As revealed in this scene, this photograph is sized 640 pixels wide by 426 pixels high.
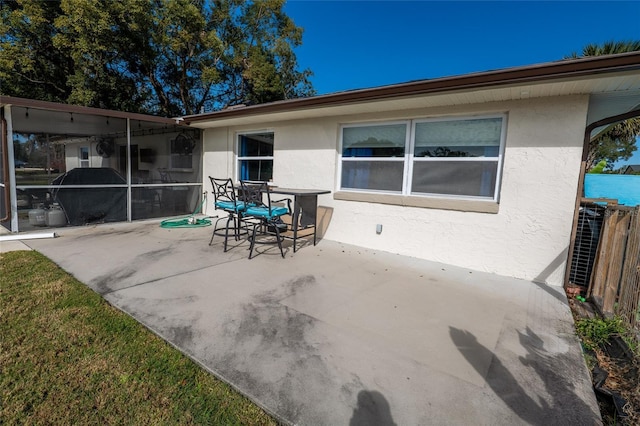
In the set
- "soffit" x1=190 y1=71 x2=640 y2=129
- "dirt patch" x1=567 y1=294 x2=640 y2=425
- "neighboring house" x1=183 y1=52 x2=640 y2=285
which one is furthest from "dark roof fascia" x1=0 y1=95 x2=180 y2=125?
"dirt patch" x1=567 y1=294 x2=640 y2=425

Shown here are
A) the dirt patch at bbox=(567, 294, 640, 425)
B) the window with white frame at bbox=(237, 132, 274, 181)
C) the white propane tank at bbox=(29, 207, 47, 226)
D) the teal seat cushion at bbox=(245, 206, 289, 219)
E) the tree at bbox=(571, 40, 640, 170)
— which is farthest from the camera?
the tree at bbox=(571, 40, 640, 170)

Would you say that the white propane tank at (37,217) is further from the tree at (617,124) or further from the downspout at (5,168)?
the tree at (617,124)

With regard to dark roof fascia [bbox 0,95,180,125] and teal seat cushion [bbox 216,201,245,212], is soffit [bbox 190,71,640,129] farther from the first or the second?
dark roof fascia [bbox 0,95,180,125]

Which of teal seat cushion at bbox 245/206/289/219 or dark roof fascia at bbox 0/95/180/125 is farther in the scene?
dark roof fascia at bbox 0/95/180/125

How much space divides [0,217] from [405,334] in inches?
295

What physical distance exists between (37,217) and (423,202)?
22.8ft

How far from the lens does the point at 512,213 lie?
4.00m

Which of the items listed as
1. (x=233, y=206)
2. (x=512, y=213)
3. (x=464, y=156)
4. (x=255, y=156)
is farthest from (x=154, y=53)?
(x=512, y=213)

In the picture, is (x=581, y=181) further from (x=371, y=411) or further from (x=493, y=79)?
Result: (x=371, y=411)

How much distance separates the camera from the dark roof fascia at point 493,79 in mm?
2705

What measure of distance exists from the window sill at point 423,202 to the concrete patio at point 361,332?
35.4 inches

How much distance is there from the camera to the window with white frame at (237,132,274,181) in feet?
22.3

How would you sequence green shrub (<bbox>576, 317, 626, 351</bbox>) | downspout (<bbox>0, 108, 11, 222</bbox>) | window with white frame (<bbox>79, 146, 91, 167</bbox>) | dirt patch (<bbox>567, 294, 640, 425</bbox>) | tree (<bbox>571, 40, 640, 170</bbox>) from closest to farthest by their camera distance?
1. dirt patch (<bbox>567, 294, 640, 425</bbox>)
2. green shrub (<bbox>576, 317, 626, 351</bbox>)
3. downspout (<bbox>0, 108, 11, 222</bbox>)
4. window with white frame (<bbox>79, 146, 91, 167</bbox>)
5. tree (<bbox>571, 40, 640, 170</bbox>)

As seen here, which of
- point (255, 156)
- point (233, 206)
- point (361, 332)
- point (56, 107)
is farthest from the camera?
point (255, 156)
